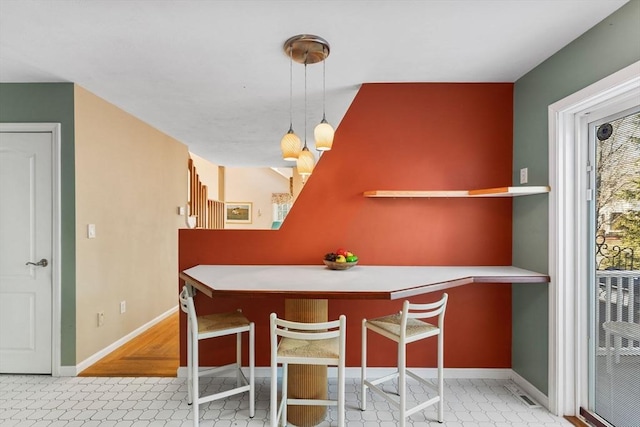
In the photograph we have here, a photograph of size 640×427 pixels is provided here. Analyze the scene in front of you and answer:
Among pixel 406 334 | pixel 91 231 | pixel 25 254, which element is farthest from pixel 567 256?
pixel 25 254

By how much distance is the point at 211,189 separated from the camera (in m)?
8.13

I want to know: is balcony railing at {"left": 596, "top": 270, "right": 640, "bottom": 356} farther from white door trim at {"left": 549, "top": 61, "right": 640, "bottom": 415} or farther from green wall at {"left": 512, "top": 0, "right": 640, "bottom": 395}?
green wall at {"left": 512, "top": 0, "right": 640, "bottom": 395}

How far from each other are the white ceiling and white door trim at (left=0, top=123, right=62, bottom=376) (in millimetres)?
379

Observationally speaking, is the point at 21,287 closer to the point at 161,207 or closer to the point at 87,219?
the point at 87,219

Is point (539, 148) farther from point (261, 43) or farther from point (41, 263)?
point (41, 263)

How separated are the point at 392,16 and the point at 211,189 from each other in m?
6.97

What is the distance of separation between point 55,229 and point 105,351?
47.6 inches

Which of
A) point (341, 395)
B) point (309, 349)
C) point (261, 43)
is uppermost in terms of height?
point (261, 43)

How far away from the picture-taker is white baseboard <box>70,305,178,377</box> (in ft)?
9.02

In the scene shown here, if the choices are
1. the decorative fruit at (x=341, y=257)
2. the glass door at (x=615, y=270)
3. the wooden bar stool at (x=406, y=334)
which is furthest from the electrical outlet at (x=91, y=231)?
the glass door at (x=615, y=270)

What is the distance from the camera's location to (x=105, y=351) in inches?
123

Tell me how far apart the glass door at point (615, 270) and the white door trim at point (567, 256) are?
0.18ft

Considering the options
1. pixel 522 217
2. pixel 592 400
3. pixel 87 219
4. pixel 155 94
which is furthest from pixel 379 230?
pixel 87 219

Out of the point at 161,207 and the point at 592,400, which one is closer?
the point at 592,400
